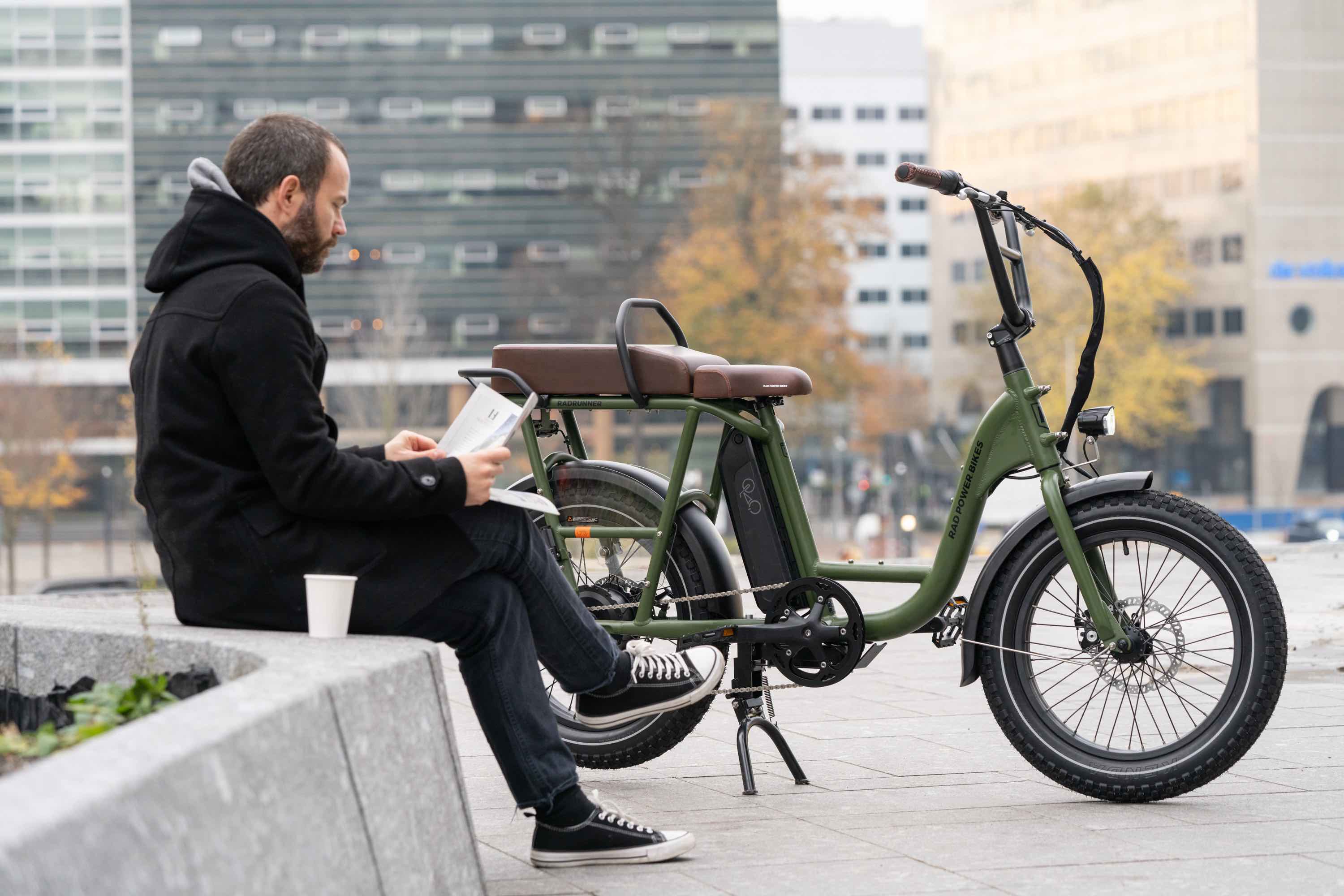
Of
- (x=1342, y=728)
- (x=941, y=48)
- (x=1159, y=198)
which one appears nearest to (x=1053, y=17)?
(x=941, y=48)

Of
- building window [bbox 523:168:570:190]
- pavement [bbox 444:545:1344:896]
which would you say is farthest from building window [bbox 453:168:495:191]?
pavement [bbox 444:545:1344:896]

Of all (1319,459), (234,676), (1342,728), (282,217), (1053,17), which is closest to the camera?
(234,676)

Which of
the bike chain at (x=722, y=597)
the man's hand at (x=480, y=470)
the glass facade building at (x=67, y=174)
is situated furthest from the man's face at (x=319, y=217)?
the glass facade building at (x=67, y=174)

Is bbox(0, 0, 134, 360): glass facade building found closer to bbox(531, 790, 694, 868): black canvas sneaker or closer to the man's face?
the man's face

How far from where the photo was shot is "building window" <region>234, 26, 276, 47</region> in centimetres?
6425

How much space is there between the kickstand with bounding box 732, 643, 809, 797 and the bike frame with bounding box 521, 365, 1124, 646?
0.31 ft

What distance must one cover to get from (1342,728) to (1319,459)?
217 ft

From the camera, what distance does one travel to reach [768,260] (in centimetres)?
4238

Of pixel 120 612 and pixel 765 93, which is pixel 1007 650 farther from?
pixel 765 93

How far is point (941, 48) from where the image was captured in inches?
3056

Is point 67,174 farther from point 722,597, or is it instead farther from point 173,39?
point 722,597

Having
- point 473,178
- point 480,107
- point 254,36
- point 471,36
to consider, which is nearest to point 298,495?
point 473,178

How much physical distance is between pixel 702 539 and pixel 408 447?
4.02 ft

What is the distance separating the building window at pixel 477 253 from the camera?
63.8 m
